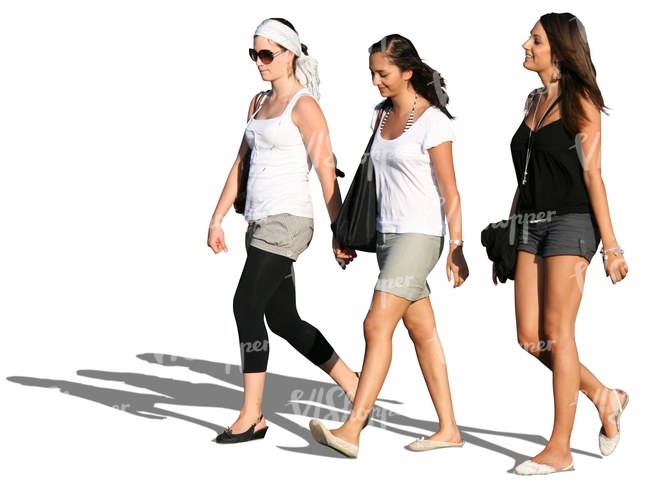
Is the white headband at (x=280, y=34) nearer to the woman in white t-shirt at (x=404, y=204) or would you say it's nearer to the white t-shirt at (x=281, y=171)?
the white t-shirt at (x=281, y=171)

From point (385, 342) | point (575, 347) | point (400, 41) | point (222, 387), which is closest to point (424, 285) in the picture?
point (385, 342)

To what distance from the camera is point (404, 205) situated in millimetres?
7301

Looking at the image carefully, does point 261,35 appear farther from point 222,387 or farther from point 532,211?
point 222,387

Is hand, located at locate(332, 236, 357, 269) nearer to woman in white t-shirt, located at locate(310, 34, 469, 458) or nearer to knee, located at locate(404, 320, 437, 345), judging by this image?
woman in white t-shirt, located at locate(310, 34, 469, 458)

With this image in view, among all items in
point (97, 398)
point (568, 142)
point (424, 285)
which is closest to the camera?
point (568, 142)

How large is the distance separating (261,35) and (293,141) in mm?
714

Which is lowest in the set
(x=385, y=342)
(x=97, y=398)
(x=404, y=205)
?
(x=97, y=398)

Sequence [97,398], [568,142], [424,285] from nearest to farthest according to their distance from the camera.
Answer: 1. [568,142]
2. [424,285]
3. [97,398]

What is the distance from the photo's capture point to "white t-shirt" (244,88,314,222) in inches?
303

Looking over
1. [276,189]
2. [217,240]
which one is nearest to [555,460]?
[276,189]

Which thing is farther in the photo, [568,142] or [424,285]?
[424,285]

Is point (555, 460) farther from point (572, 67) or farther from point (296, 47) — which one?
point (296, 47)

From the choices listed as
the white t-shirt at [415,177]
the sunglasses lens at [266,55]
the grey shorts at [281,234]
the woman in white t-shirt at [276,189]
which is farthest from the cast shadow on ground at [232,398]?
the sunglasses lens at [266,55]

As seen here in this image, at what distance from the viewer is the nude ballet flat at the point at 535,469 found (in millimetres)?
6957
